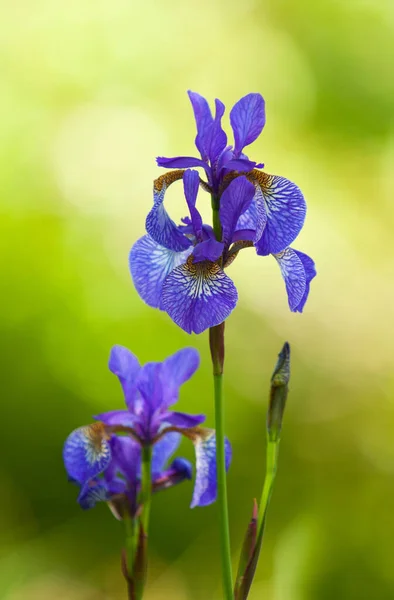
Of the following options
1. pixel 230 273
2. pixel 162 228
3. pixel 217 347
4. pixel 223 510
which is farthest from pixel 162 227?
pixel 230 273

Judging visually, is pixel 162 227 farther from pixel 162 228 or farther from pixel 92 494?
pixel 92 494

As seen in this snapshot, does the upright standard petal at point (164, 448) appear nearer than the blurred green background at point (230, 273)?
Yes

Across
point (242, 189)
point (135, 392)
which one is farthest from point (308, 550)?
point (242, 189)

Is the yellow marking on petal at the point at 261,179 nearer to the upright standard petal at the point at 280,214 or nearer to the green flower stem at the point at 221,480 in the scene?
the upright standard petal at the point at 280,214

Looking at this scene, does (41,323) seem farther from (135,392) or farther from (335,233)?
(135,392)

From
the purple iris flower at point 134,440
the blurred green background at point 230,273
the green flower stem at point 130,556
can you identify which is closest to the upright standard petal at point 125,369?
the purple iris flower at point 134,440

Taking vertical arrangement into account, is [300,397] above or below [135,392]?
below

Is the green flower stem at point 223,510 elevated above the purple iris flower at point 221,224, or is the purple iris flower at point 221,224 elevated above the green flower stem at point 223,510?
the purple iris flower at point 221,224
